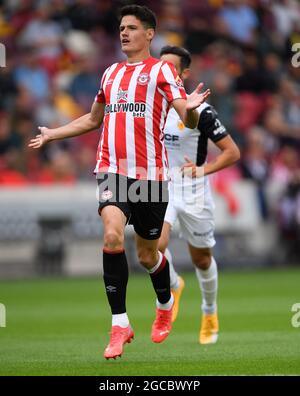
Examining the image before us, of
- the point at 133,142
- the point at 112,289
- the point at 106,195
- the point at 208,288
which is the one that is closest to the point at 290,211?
the point at 208,288

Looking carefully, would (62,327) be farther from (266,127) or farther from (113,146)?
(266,127)

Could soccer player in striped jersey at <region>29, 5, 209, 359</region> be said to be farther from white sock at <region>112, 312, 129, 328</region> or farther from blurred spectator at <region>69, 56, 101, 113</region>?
blurred spectator at <region>69, 56, 101, 113</region>

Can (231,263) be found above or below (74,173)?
below

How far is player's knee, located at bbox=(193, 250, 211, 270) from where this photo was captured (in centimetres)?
950

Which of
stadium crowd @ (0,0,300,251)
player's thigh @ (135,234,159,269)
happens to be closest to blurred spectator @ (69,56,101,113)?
stadium crowd @ (0,0,300,251)

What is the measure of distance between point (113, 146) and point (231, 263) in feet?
35.5

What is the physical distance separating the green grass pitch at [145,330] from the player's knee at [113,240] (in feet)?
2.73

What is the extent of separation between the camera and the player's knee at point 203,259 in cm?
950

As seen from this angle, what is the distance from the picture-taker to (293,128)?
1884 cm

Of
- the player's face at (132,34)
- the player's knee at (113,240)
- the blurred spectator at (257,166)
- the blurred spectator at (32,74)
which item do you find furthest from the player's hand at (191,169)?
the blurred spectator at (32,74)

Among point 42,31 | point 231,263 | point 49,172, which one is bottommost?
point 231,263

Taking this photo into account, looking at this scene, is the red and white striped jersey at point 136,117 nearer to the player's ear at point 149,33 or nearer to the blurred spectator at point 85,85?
the player's ear at point 149,33
